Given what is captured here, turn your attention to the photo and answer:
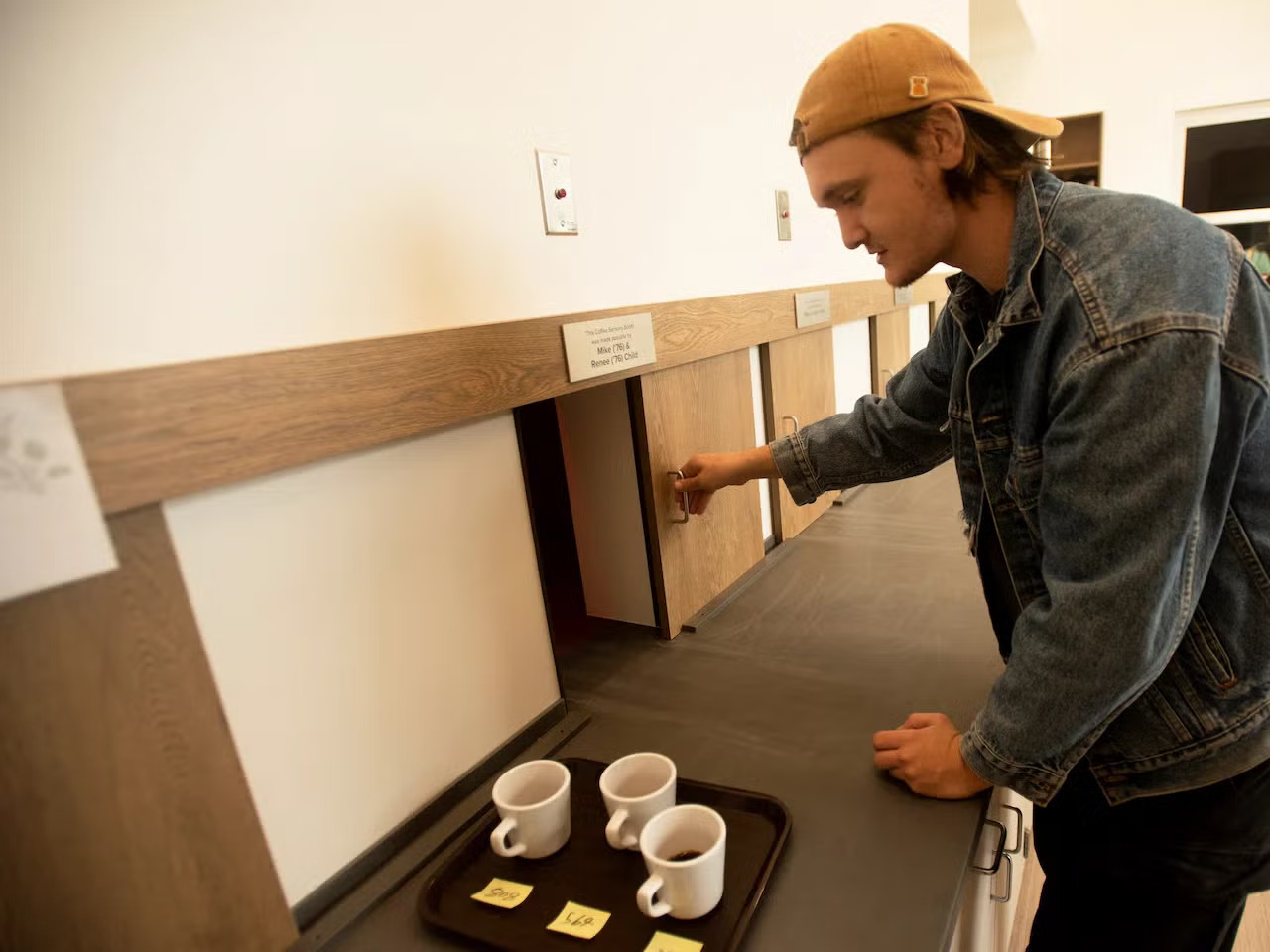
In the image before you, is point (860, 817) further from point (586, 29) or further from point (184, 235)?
point (586, 29)

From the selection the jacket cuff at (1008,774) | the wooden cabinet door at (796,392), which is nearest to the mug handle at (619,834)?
the jacket cuff at (1008,774)

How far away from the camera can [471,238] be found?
849mm

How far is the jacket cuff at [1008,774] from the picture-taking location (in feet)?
2.33

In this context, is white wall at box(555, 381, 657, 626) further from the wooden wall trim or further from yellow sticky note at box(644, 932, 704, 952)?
yellow sticky note at box(644, 932, 704, 952)

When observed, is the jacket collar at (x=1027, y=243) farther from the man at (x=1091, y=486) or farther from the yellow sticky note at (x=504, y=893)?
the yellow sticky note at (x=504, y=893)

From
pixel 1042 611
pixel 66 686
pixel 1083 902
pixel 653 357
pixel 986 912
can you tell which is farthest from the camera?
pixel 653 357

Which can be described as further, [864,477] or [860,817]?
[864,477]

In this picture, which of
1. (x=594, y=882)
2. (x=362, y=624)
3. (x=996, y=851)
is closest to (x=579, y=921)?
(x=594, y=882)

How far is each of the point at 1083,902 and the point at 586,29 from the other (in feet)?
4.15

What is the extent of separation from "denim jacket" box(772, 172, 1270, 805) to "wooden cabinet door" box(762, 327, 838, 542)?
73 centimetres

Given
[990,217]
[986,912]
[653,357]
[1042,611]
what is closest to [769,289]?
[653,357]

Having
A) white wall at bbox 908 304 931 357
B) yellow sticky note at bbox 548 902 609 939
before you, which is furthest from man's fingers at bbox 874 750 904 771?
white wall at bbox 908 304 931 357

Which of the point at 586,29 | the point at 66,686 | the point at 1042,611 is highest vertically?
the point at 586,29

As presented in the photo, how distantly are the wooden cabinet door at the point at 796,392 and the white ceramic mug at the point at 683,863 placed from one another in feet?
2.94
